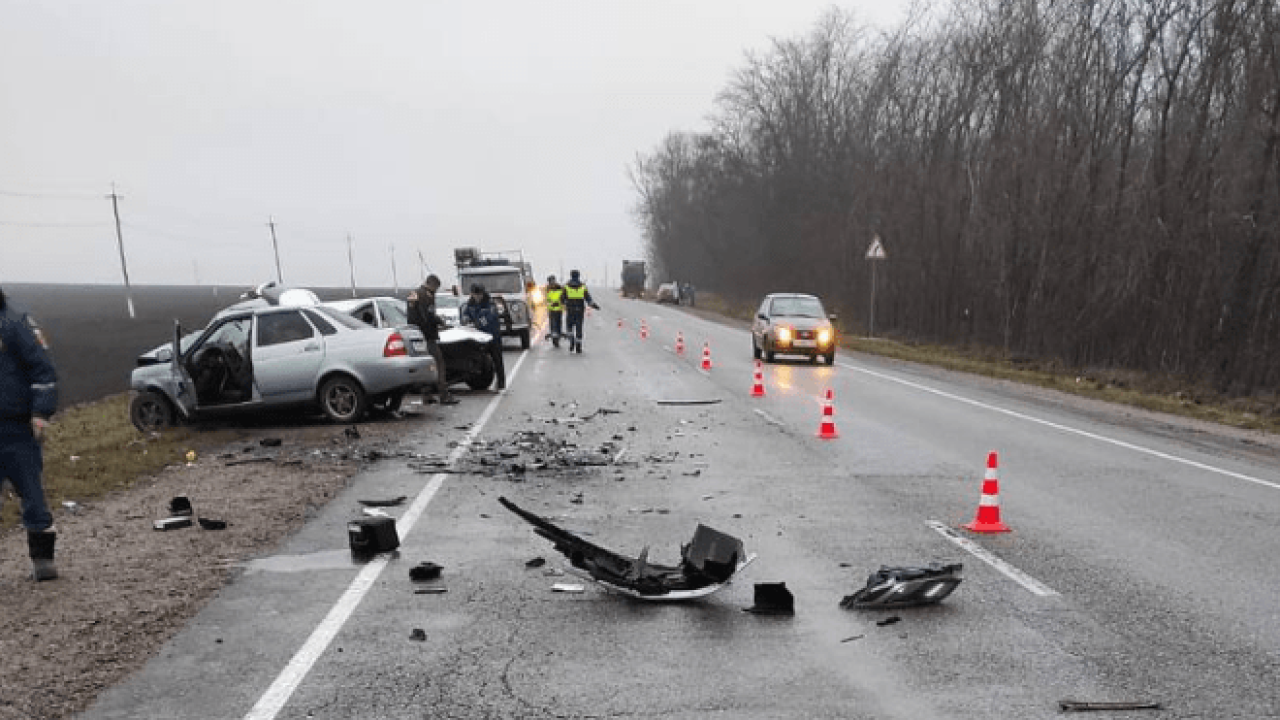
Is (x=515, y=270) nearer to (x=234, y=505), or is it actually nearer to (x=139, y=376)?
(x=139, y=376)

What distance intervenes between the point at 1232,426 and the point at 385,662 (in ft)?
50.0

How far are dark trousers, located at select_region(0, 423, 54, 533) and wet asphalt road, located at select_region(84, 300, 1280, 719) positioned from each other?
1.39 m

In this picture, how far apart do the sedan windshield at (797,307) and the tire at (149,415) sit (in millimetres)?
14946

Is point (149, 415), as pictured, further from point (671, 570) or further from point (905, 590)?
point (905, 590)

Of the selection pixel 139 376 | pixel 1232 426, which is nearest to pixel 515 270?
pixel 139 376

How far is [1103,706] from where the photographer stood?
4188mm

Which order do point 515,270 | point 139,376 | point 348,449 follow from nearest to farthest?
point 348,449
point 139,376
point 515,270

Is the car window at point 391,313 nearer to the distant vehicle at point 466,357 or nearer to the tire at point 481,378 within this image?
the distant vehicle at point 466,357

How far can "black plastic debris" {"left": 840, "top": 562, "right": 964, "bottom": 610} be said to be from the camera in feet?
18.4

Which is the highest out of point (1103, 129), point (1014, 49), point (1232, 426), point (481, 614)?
point (1014, 49)

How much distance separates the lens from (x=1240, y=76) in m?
22.7

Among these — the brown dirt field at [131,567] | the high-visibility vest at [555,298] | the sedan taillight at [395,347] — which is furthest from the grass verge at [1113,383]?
the brown dirt field at [131,567]

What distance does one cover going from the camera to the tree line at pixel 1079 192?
21.1 metres

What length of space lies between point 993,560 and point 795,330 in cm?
1675
